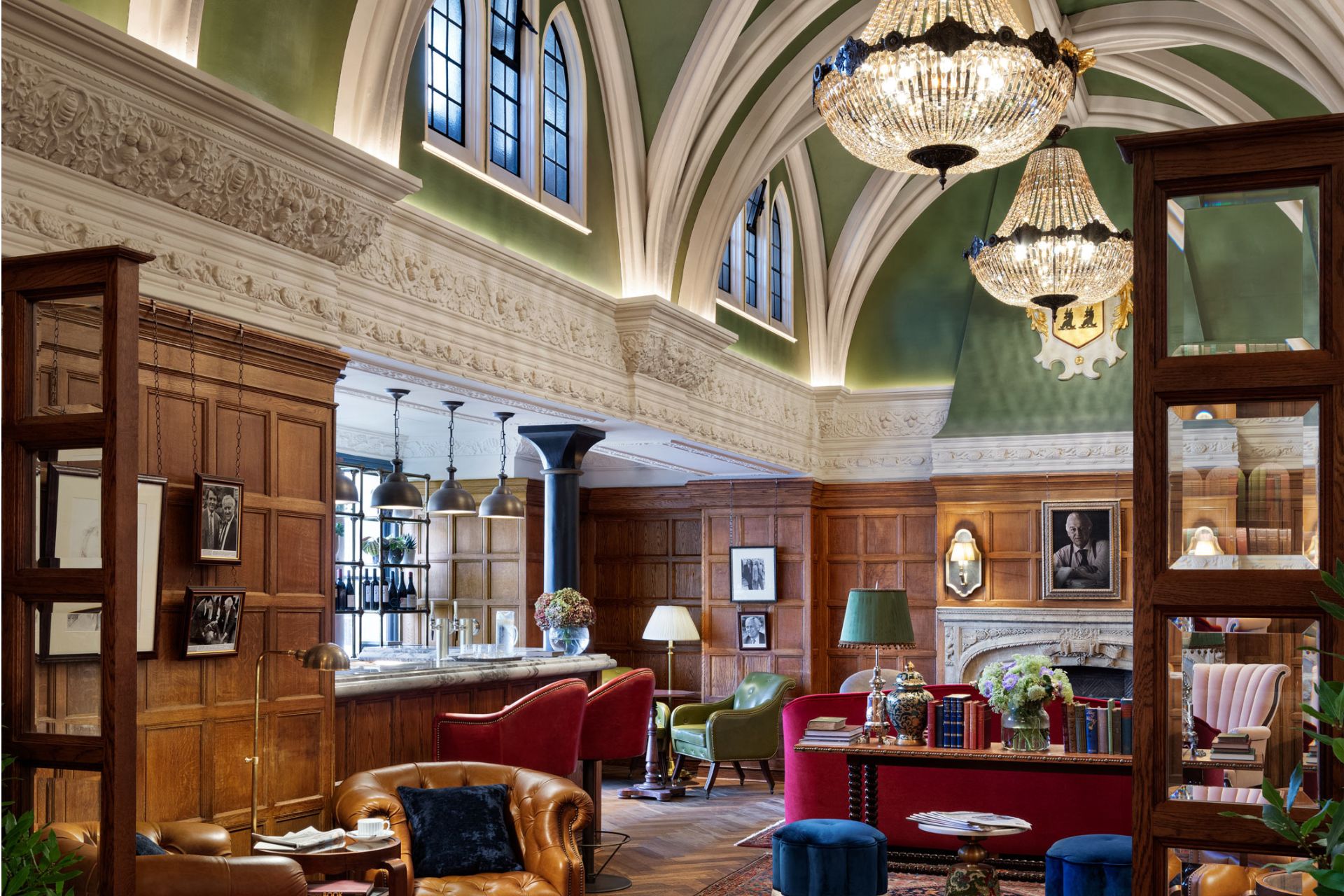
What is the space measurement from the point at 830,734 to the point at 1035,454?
617 centimetres

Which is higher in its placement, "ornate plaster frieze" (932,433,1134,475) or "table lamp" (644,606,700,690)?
"ornate plaster frieze" (932,433,1134,475)

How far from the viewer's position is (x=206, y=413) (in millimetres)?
5504

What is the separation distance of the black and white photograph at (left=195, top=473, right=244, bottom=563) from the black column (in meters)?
4.29

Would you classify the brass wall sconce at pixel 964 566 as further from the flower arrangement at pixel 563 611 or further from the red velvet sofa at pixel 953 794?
the flower arrangement at pixel 563 611

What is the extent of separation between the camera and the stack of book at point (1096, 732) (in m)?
7.14

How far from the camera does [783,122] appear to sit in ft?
32.1

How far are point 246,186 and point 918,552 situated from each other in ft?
31.4

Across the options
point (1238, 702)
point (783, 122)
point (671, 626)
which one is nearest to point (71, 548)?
point (1238, 702)

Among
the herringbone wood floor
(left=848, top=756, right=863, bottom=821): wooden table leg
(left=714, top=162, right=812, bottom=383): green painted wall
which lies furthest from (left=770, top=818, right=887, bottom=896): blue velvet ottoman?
(left=714, top=162, right=812, bottom=383): green painted wall

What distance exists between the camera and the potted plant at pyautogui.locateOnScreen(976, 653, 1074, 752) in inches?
285

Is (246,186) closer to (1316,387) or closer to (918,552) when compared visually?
(1316,387)

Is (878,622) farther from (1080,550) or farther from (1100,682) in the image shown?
(1100,682)

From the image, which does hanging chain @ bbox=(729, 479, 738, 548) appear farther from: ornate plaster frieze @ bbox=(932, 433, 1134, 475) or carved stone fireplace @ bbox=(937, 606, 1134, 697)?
carved stone fireplace @ bbox=(937, 606, 1134, 697)

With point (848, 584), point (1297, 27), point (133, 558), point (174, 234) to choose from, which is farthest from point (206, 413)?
point (848, 584)
